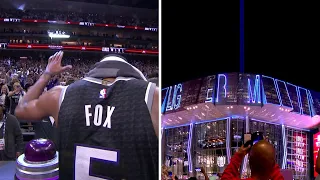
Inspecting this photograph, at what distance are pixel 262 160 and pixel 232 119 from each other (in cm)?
675

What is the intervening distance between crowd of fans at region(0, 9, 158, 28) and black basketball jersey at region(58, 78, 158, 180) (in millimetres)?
302

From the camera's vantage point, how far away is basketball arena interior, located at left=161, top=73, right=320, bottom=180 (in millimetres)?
6391

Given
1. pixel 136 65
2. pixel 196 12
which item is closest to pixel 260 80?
pixel 196 12

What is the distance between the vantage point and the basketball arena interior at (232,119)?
252 inches

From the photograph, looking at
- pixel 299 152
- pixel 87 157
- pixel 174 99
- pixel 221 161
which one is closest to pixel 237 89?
pixel 174 99

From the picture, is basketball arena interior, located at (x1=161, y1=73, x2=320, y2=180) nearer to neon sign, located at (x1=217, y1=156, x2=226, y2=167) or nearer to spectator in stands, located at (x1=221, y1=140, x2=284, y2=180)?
neon sign, located at (x1=217, y1=156, x2=226, y2=167)

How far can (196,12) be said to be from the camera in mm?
4059

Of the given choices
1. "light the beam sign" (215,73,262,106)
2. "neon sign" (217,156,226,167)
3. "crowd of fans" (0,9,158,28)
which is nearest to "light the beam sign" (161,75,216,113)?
"light the beam sign" (215,73,262,106)

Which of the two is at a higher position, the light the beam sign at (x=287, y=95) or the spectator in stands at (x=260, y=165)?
the light the beam sign at (x=287, y=95)

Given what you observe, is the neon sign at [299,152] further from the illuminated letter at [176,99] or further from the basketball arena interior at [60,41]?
the basketball arena interior at [60,41]

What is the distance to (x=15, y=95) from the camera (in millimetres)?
1569

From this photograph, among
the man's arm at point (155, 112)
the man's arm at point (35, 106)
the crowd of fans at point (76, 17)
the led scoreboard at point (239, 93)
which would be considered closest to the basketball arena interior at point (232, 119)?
the led scoreboard at point (239, 93)

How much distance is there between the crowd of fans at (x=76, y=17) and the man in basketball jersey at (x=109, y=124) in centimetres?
19

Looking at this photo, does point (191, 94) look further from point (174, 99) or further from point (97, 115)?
point (97, 115)
